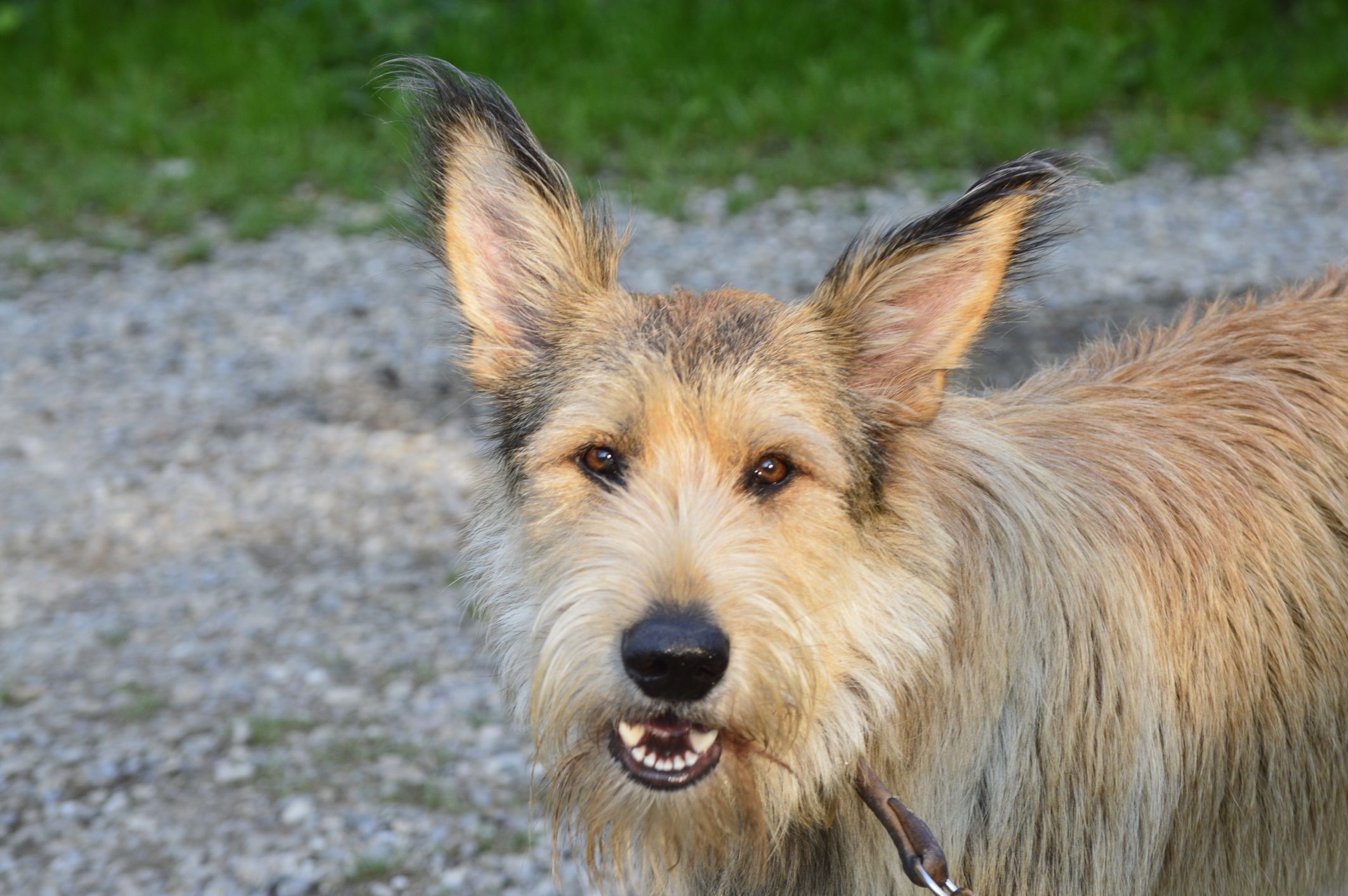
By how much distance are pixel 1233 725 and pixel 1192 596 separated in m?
0.30

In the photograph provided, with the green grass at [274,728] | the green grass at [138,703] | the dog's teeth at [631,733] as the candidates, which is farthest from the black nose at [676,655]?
the green grass at [138,703]

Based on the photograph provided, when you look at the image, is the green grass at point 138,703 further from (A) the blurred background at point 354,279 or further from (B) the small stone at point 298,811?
(B) the small stone at point 298,811

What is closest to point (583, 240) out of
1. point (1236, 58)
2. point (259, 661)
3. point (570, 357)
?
point (570, 357)

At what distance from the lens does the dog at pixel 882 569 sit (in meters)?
2.64

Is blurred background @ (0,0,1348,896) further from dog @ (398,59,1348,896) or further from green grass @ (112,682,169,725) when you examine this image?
dog @ (398,59,1348,896)

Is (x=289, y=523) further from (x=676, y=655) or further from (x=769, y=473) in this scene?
(x=676, y=655)

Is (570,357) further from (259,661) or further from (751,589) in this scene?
(259,661)

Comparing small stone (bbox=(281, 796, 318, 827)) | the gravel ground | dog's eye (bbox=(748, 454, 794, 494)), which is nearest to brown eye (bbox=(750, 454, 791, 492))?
dog's eye (bbox=(748, 454, 794, 494))

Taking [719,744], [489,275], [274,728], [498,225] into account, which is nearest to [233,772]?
[274,728]

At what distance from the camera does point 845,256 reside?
3.00 m

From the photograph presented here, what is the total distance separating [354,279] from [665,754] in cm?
665

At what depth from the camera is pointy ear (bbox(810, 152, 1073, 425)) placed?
2.71m

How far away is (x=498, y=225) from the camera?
3096 millimetres

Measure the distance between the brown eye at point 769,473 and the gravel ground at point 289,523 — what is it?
691mm
